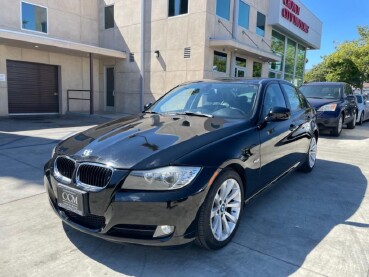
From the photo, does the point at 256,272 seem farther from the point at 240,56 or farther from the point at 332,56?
the point at 332,56

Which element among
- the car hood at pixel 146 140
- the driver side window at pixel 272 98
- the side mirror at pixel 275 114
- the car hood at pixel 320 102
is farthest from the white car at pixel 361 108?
the car hood at pixel 146 140

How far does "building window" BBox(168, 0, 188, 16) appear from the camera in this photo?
14617 mm

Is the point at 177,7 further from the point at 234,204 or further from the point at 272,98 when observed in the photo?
the point at 234,204

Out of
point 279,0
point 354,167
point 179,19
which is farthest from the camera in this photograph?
point 279,0

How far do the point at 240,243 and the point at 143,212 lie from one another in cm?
114

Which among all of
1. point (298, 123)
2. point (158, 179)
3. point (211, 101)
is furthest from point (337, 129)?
point (158, 179)

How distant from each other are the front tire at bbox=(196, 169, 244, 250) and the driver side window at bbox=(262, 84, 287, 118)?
3.56 feet

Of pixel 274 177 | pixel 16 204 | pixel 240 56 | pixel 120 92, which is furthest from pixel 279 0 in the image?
pixel 16 204

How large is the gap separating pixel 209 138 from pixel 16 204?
2.57 meters

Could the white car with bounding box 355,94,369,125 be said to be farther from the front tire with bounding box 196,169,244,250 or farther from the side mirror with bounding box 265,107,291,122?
the front tire with bounding box 196,169,244,250

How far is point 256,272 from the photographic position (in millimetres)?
2529

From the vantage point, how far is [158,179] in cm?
240

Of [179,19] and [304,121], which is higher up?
[179,19]

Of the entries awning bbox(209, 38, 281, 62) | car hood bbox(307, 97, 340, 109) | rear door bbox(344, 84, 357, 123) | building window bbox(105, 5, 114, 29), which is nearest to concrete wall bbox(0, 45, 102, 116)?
building window bbox(105, 5, 114, 29)
